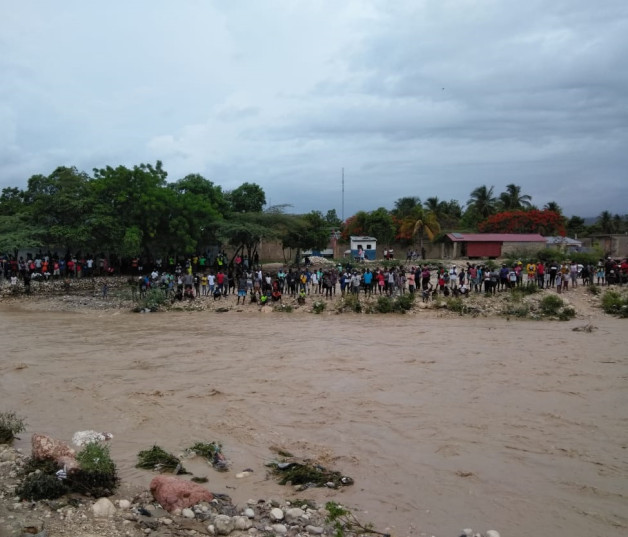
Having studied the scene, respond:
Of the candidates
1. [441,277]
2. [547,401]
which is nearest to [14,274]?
[441,277]

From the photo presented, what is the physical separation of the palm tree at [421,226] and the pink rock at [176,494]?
3525 centimetres

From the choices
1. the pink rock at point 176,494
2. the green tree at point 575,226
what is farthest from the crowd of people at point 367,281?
the green tree at point 575,226

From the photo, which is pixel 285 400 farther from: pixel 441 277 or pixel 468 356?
pixel 441 277

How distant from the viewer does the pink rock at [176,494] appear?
5.87 meters

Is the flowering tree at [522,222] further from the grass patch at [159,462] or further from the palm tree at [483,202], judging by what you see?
the grass patch at [159,462]

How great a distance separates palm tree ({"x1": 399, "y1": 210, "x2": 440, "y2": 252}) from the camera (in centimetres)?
4003

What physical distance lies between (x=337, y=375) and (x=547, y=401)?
454 centimetres

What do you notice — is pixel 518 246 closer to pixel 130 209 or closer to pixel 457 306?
pixel 457 306

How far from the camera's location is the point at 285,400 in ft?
35.9

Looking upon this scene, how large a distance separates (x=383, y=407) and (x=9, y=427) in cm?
626

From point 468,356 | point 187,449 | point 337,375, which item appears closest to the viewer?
point 187,449

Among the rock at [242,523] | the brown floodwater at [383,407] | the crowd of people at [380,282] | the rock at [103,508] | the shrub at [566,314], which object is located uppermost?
the crowd of people at [380,282]

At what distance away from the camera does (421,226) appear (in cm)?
4025

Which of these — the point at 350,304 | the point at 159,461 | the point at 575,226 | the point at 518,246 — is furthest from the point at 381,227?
the point at 159,461
